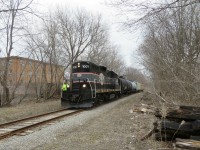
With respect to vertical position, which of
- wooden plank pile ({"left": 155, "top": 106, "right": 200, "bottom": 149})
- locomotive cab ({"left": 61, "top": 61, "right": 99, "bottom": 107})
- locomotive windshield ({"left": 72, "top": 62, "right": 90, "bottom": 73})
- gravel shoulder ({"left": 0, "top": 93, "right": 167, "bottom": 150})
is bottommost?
gravel shoulder ({"left": 0, "top": 93, "right": 167, "bottom": 150})

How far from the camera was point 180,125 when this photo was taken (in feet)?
26.7

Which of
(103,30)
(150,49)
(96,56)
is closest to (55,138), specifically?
(150,49)

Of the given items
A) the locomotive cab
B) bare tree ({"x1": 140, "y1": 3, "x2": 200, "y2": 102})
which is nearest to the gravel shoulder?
bare tree ({"x1": 140, "y1": 3, "x2": 200, "y2": 102})

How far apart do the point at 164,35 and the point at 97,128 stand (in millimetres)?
13231

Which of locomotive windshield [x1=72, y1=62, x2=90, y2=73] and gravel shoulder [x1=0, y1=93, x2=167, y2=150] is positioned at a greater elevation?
locomotive windshield [x1=72, y1=62, x2=90, y2=73]

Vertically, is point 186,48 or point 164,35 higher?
point 164,35

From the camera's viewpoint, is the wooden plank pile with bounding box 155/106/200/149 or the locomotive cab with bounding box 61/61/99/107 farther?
the locomotive cab with bounding box 61/61/99/107

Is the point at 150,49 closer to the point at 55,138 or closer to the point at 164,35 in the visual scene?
the point at 164,35

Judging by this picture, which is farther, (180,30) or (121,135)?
(180,30)

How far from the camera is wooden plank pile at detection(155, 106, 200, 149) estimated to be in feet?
26.0

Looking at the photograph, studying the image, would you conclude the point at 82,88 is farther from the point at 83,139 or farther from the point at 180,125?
the point at 180,125

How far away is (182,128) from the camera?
812 cm

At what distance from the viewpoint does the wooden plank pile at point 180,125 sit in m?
7.93

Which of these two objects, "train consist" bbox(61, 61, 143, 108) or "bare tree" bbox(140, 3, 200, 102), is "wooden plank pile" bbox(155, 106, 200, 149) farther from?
"train consist" bbox(61, 61, 143, 108)
